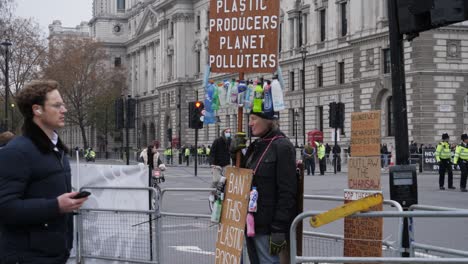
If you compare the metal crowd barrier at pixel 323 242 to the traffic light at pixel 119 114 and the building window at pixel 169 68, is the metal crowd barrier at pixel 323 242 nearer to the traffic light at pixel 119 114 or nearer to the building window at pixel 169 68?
the traffic light at pixel 119 114

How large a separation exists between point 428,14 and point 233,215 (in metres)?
2.36

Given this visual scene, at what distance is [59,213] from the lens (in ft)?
15.5

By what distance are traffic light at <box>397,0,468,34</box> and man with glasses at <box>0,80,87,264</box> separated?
3110 millimetres

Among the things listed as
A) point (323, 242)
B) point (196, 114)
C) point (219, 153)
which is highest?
point (196, 114)

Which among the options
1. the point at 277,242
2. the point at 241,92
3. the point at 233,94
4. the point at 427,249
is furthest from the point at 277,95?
the point at 427,249

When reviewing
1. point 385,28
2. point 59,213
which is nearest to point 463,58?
point 385,28

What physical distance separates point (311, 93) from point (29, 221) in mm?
58544

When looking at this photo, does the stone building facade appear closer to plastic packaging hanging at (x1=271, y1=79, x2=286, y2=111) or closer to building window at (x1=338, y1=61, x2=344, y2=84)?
building window at (x1=338, y1=61, x2=344, y2=84)

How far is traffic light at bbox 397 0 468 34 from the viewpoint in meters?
6.21

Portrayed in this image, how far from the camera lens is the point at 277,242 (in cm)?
634

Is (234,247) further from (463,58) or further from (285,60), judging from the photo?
(285,60)

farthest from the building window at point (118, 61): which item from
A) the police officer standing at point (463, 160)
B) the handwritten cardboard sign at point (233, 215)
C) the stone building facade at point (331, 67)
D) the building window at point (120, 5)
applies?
the handwritten cardboard sign at point (233, 215)

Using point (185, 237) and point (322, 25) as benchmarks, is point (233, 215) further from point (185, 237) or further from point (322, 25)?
point (322, 25)

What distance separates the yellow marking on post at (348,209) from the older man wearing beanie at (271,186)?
0.53 meters
